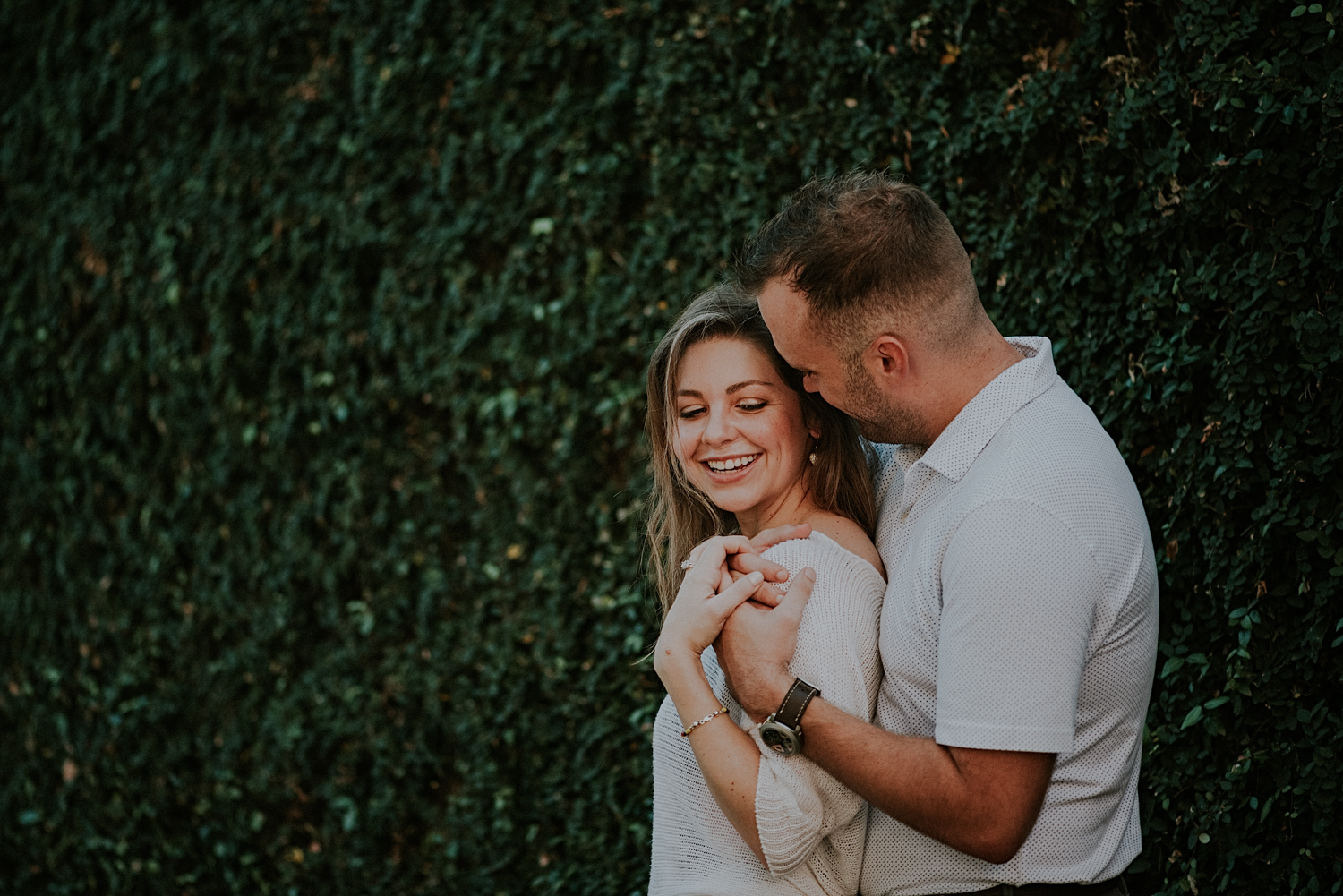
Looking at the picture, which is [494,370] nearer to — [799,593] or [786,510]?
[786,510]

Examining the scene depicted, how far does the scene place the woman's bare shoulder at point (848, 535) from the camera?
2.54m

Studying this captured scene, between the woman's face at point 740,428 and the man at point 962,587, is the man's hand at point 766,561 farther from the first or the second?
the woman's face at point 740,428

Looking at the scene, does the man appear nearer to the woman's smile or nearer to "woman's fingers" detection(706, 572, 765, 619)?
"woman's fingers" detection(706, 572, 765, 619)

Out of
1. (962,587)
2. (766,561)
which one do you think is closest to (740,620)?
(766,561)

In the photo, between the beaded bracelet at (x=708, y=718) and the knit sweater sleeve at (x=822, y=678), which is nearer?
the knit sweater sleeve at (x=822, y=678)

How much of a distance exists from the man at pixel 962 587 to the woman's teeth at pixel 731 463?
239mm

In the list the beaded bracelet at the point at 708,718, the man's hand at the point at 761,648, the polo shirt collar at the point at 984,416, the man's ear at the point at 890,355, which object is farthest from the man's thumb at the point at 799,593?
the man's ear at the point at 890,355

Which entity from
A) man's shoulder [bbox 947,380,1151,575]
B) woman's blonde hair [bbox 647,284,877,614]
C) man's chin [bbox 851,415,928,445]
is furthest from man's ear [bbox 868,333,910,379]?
woman's blonde hair [bbox 647,284,877,614]

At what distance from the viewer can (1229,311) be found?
2.88 metres

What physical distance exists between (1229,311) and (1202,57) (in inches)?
26.3

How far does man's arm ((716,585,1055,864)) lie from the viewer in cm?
196

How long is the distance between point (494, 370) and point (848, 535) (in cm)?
257

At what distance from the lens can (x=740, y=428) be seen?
8.81ft

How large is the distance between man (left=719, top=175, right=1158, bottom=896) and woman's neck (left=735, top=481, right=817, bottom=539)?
209 mm
